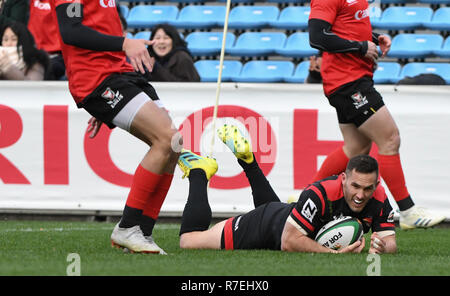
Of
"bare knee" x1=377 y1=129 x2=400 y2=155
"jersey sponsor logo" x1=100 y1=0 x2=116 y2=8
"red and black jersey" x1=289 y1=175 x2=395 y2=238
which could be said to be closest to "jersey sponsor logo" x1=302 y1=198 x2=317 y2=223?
"red and black jersey" x1=289 y1=175 x2=395 y2=238

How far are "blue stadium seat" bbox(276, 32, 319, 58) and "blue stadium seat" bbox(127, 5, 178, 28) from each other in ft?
5.28

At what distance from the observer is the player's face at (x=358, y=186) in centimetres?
520

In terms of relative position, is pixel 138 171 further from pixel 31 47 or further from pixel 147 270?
pixel 31 47

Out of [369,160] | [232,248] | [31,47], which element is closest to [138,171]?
[232,248]

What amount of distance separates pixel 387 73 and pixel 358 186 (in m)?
5.89

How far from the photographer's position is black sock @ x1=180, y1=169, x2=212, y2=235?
6012 mm

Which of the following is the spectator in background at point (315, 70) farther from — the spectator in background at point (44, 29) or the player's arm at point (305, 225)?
the player's arm at point (305, 225)

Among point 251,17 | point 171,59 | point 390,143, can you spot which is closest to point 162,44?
point 171,59

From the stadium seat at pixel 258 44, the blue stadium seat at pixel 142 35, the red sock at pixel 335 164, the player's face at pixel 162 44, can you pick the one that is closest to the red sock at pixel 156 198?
the red sock at pixel 335 164

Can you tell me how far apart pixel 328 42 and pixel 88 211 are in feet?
9.81

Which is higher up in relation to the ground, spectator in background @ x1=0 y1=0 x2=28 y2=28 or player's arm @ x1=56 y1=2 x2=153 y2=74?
player's arm @ x1=56 y1=2 x2=153 y2=74

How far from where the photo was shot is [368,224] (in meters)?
5.53

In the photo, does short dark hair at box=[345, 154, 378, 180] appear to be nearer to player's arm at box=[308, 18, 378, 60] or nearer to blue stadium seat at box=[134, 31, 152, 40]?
player's arm at box=[308, 18, 378, 60]

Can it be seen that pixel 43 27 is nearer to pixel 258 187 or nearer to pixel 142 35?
pixel 142 35
